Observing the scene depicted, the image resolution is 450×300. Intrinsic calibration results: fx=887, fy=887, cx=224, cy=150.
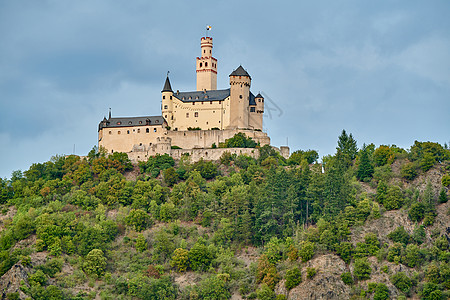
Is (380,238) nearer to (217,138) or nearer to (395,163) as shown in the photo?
(395,163)

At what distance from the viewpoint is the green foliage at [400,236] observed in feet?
317

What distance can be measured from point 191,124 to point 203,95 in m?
5.08

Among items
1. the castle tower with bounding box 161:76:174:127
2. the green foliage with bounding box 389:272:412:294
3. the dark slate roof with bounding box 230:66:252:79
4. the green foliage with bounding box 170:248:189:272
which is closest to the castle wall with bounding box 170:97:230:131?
the castle tower with bounding box 161:76:174:127

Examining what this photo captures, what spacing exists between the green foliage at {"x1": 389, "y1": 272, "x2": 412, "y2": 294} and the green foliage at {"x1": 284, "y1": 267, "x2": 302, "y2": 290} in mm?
9521

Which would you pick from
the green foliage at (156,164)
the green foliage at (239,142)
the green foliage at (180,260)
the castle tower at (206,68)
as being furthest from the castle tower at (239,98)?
the green foliage at (180,260)

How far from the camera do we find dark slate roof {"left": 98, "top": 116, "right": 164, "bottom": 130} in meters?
129

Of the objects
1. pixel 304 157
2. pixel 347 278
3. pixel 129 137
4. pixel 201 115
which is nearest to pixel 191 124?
pixel 201 115

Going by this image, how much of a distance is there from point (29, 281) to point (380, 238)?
38.5 m

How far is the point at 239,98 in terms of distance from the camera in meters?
128

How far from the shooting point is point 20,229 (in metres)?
105

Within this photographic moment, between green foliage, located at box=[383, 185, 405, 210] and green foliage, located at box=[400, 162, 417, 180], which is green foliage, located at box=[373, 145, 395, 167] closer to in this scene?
green foliage, located at box=[400, 162, 417, 180]

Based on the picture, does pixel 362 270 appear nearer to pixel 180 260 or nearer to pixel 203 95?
pixel 180 260

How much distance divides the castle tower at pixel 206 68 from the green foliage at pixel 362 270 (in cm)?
4924

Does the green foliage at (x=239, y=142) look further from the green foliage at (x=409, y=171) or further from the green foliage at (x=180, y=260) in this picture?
the green foliage at (x=180, y=260)
